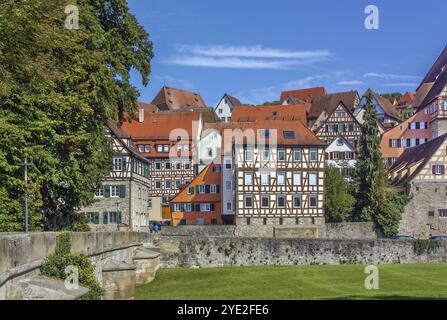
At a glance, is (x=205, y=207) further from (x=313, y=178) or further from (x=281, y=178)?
(x=313, y=178)

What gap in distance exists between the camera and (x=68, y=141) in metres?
26.3

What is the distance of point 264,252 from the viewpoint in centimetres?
4416

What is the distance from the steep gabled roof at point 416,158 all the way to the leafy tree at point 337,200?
5914 millimetres

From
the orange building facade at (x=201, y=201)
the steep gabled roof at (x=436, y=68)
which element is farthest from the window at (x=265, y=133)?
the steep gabled roof at (x=436, y=68)

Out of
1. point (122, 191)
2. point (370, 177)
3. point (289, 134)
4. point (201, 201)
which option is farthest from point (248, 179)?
point (370, 177)

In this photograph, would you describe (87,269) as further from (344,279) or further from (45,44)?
(344,279)

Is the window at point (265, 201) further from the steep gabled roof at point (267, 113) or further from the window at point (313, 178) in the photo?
the steep gabled roof at point (267, 113)

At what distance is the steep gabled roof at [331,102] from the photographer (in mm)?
97875

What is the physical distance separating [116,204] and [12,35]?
37.3 m

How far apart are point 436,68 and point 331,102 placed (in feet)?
48.8

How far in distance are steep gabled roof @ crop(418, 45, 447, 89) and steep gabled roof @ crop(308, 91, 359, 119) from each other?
961cm

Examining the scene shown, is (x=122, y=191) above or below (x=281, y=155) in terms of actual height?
below

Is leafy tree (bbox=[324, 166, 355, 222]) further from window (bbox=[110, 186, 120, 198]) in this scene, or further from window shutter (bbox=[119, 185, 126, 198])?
window (bbox=[110, 186, 120, 198])

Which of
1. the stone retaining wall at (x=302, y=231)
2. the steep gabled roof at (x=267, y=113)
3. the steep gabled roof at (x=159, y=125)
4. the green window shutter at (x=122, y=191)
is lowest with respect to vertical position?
the stone retaining wall at (x=302, y=231)
